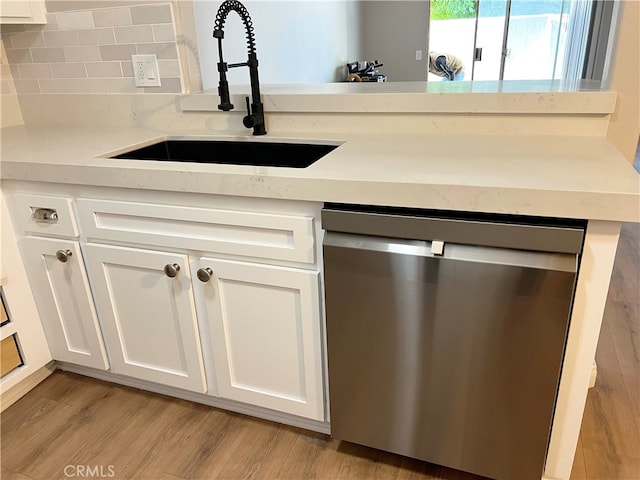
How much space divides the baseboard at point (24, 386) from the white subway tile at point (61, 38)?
1278 millimetres

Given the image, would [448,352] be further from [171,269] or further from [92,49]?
[92,49]

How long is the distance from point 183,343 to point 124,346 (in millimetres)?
266

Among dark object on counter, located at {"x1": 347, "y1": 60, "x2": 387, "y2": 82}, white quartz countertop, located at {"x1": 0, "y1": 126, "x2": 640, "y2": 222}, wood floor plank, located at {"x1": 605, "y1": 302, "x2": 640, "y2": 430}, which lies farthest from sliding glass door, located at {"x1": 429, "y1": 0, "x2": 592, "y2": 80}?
white quartz countertop, located at {"x1": 0, "y1": 126, "x2": 640, "y2": 222}

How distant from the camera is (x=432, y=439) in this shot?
124cm

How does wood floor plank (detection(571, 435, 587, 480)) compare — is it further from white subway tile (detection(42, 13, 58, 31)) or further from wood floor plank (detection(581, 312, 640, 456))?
white subway tile (detection(42, 13, 58, 31))

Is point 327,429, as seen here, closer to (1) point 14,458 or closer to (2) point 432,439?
(2) point 432,439

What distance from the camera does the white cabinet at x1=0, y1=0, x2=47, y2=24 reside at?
1720mm

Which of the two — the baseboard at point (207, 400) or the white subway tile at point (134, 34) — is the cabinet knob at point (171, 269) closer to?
the baseboard at point (207, 400)

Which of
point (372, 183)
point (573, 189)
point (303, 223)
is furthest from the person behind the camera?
point (303, 223)

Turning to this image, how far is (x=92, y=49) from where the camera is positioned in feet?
6.18

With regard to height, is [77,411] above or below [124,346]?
below

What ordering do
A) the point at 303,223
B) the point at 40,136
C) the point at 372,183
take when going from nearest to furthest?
1. the point at 372,183
2. the point at 303,223
3. the point at 40,136

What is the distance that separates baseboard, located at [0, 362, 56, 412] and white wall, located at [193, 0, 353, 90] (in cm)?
130

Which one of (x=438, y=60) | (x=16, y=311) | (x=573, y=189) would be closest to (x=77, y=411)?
(x=16, y=311)
